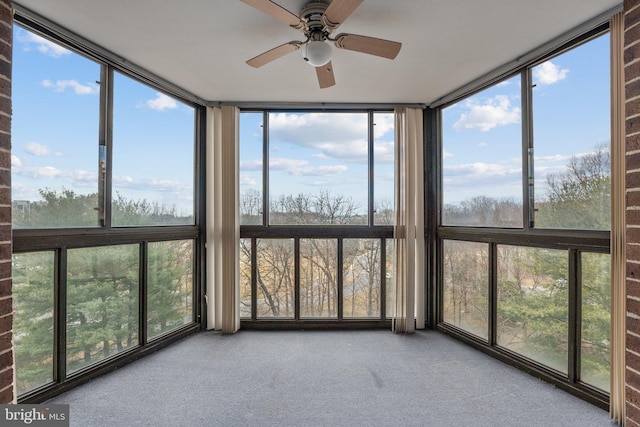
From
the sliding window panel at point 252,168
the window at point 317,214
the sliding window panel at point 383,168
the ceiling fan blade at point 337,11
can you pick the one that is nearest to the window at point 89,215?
the sliding window panel at point 252,168

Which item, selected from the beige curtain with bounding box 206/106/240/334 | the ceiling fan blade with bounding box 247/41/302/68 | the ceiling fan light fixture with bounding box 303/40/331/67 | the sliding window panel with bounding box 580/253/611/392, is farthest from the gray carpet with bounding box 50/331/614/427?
the ceiling fan blade with bounding box 247/41/302/68

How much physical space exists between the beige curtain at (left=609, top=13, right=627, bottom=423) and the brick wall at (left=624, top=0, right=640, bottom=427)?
16.1 inches

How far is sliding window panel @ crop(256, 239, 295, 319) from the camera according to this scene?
12.9ft

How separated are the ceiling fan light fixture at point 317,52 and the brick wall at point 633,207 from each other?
1696 millimetres

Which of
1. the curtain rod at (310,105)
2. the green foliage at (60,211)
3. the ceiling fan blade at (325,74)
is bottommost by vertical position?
the green foliage at (60,211)

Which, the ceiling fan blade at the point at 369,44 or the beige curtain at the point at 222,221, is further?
the beige curtain at the point at 222,221

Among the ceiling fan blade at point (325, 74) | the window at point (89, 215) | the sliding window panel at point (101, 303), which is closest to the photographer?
the window at point (89, 215)

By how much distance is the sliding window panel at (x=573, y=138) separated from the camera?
2.36 meters

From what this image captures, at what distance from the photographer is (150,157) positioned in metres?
3.34

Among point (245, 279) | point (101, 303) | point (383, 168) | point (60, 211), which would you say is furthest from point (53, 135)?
point (383, 168)

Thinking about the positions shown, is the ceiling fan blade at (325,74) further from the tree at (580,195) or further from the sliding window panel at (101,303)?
the sliding window panel at (101,303)

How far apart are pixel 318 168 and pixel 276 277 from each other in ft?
4.81

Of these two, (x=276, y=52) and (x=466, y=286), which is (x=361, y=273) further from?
(x=276, y=52)

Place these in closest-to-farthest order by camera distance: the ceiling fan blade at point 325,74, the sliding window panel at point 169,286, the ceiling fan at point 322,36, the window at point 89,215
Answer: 1. the ceiling fan at point 322,36
2. the window at point 89,215
3. the ceiling fan blade at point 325,74
4. the sliding window panel at point 169,286
